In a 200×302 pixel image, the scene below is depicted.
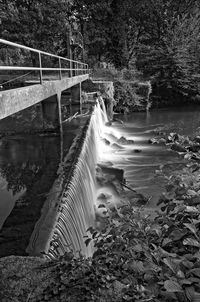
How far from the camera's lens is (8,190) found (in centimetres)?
570

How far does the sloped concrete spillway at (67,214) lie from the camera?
364cm

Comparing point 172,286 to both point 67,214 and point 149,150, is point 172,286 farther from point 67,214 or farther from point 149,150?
point 149,150

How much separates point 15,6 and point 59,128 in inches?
643

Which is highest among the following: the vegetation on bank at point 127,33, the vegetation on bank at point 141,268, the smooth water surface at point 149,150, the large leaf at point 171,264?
the vegetation on bank at point 127,33

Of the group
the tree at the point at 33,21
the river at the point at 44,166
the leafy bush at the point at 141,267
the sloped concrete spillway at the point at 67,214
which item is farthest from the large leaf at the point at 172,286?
the tree at the point at 33,21

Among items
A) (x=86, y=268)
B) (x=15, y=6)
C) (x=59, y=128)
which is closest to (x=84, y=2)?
(x=15, y=6)

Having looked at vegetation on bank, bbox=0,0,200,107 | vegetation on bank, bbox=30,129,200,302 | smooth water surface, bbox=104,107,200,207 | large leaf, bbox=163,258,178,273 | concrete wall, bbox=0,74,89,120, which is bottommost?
smooth water surface, bbox=104,107,200,207

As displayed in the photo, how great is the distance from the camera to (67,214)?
14.9ft

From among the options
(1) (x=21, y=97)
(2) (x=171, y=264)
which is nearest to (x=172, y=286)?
(2) (x=171, y=264)

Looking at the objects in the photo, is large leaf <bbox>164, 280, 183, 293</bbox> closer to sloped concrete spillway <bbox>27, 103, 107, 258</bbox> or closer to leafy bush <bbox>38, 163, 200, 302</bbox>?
leafy bush <bbox>38, 163, 200, 302</bbox>

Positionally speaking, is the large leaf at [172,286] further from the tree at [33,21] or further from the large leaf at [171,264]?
the tree at [33,21]

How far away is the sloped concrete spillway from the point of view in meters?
3.64

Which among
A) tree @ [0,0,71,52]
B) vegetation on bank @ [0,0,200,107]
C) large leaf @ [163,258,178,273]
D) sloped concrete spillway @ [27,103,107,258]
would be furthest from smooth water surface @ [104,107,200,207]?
tree @ [0,0,71,52]

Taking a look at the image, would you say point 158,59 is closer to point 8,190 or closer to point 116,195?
point 116,195
